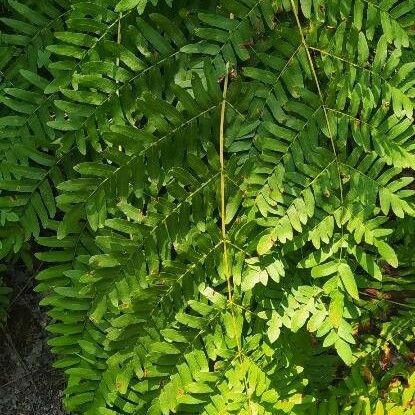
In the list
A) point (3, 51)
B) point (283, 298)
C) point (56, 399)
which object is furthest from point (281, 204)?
point (56, 399)

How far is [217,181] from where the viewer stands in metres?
1.83

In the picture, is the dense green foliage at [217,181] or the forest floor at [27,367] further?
the forest floor at [27,367]

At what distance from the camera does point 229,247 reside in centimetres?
181

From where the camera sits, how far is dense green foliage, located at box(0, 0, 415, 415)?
1.78 meters

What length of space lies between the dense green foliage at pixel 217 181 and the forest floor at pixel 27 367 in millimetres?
655

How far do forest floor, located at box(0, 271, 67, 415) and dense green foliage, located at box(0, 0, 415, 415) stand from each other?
655mm

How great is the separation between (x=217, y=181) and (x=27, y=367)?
48.3 inches

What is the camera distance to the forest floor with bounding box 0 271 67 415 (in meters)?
2.55

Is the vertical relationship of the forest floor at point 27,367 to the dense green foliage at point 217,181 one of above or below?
below

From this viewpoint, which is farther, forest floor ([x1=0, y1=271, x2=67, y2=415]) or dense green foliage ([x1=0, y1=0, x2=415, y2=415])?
forest floor ([x1=0, y1=271, x2=67, y2=415])

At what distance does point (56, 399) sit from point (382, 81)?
1667 mm

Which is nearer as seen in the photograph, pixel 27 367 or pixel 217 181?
pixel 217 181

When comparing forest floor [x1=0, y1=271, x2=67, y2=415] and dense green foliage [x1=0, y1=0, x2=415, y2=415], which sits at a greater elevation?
dense green foliage [x1=0, y1=0, x2=415, y2=415]

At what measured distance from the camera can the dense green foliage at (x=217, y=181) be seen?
178 centimetres
